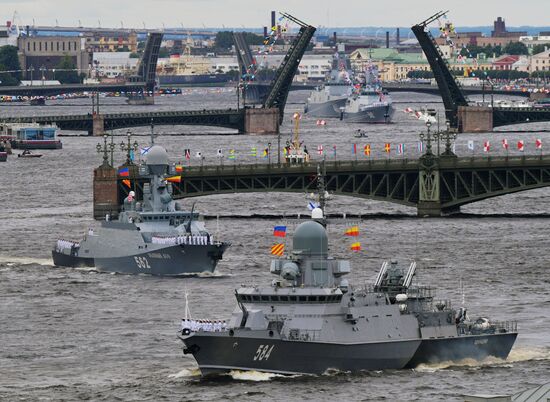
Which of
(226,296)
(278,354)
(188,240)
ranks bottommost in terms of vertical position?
(226,296)

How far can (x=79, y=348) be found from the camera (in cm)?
5875

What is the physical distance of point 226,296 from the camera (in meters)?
69.7

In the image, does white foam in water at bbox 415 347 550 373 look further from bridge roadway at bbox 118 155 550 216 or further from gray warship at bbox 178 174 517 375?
bridge roadway at bbox 118 155 550 216

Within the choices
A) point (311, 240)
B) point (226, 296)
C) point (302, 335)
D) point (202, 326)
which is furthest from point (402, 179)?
point (202, 326)

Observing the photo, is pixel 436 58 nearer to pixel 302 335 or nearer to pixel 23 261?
pixel 23 261

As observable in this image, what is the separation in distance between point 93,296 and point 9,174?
78294mm

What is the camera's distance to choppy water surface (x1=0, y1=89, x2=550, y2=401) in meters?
50.8

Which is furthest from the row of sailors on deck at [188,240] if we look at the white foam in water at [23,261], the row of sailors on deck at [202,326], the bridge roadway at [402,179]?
the row of sailors on deck at [202,326]

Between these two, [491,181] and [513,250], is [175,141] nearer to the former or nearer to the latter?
[491,181]

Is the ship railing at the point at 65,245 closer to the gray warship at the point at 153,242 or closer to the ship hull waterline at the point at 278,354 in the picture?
the gray warship at the point at 153,242

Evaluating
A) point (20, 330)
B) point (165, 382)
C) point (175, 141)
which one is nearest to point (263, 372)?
point (165, 382)

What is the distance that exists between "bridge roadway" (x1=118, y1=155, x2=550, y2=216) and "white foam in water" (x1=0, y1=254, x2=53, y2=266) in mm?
15078

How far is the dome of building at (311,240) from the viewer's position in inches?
2020

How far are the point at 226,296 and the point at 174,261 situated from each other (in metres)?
8.11
